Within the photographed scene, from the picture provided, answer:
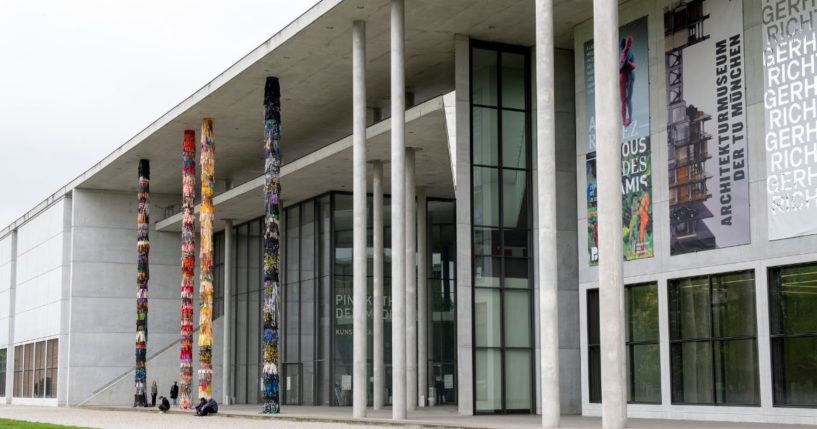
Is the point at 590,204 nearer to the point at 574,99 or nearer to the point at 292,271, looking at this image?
the point at 574,99

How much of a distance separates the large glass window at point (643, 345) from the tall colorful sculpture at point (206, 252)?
627 inches

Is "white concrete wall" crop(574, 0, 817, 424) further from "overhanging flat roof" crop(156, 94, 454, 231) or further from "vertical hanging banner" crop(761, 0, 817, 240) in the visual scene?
"overhanging flat roof" crop(156, 94, 454, 231)

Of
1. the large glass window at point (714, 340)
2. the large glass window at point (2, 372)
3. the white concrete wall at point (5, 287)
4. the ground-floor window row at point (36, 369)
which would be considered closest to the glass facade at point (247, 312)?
the ground-floor window row at point (36, 369)

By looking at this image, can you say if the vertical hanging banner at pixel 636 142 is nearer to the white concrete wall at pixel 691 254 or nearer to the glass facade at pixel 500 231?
the white concrete wall at pixel 691 254

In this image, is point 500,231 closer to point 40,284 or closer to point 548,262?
point 548,262

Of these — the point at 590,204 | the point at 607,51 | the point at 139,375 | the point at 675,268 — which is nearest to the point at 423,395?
the point at 139,375

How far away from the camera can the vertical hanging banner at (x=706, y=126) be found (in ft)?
77.0

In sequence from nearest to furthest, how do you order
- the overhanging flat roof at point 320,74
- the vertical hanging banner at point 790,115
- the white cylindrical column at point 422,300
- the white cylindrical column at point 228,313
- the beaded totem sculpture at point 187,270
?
1. the vertical hanging banner at point 790,115
2. the overhanging flat roof at point 320,74
3. the beaded totem sculpture at point 187,270
4. the white cylindrical column at point 422,300
5. the white cylindrical column at point 228,313

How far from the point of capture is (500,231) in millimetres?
29156

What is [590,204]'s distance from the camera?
2812 cm

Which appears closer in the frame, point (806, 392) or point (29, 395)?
point (806, 392)

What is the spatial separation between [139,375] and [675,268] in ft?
89.3

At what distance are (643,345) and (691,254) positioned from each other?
2.80 meters

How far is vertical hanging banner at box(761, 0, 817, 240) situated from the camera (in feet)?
71.3
